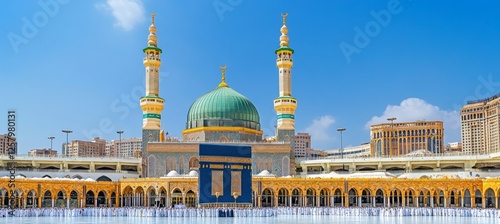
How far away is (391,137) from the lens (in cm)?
9750

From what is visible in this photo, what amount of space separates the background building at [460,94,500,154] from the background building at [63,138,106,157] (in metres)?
61.5

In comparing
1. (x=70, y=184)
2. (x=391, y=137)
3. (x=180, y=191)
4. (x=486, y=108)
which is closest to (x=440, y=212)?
(x=180, y=191)

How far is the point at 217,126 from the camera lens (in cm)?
4753

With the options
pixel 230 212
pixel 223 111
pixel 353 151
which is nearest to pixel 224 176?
pixel 230 212

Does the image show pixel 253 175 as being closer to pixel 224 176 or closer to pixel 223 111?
pixel 223 111

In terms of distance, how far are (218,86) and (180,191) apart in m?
12.5

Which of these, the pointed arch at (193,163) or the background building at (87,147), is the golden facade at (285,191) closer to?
the pointed arch at (193,163)

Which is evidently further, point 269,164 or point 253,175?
point 269,164

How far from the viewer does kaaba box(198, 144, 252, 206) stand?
35312 millimetres

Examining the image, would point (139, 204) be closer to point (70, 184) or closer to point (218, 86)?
point (70, 184)

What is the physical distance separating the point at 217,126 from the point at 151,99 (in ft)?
17.4

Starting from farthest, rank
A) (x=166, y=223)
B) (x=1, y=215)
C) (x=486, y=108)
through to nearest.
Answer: (x=486, y=108)
(x=1, y=215)
(x=166, y=223)

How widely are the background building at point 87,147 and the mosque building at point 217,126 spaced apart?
214 feet

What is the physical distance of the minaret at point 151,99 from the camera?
46500 millimetres
